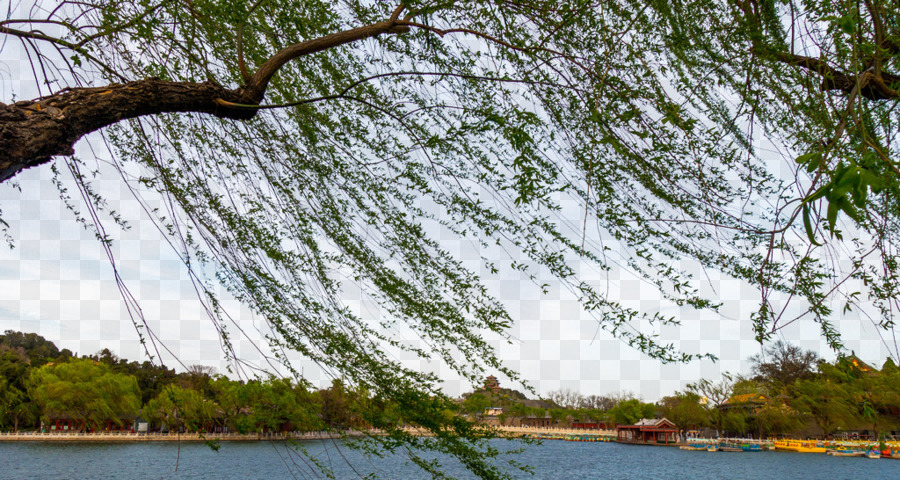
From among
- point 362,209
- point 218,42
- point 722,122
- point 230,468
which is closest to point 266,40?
point 218,42

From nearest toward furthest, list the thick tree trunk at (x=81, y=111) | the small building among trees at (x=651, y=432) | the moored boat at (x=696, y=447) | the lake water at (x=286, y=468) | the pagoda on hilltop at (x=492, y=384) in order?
1. the thick tree trunk at (x=81, y=111)
2. the pagoda on hilltop at (x=492, y=384)
3. the lake water at (x=286, y=468)
4. the moored boat at (x=696, y=447)
5. the small building among trees at (x=651, y=432)

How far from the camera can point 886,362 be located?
7.14 feet

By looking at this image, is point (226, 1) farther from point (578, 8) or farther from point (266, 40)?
point (578, 8)

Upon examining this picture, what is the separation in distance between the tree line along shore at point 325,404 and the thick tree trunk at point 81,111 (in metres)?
1.04

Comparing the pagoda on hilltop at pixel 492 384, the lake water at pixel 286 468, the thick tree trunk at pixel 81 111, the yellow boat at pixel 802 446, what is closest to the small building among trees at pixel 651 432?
the yellow boat at pixel 802 446

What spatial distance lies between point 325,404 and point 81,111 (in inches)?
72.9

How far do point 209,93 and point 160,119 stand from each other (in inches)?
23.9

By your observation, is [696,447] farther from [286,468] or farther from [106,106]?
[106,106]

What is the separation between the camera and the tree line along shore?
2566 millimetres

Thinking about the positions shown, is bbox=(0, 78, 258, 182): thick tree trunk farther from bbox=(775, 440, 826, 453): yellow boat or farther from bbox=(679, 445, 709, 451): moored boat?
bbox=(679, 445, 709, 451): moored boat

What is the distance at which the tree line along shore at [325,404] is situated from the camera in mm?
2566

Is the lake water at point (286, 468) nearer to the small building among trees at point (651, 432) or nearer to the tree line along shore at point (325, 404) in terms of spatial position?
the tree line along shore at point (325, 404)

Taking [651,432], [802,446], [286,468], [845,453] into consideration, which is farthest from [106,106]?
[651,432]

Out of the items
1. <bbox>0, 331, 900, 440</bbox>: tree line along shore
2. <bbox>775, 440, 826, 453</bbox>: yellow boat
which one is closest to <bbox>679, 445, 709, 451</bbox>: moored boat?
Answer: <bbox>0, 331, 900, 440</bbox>: tree line along shore
